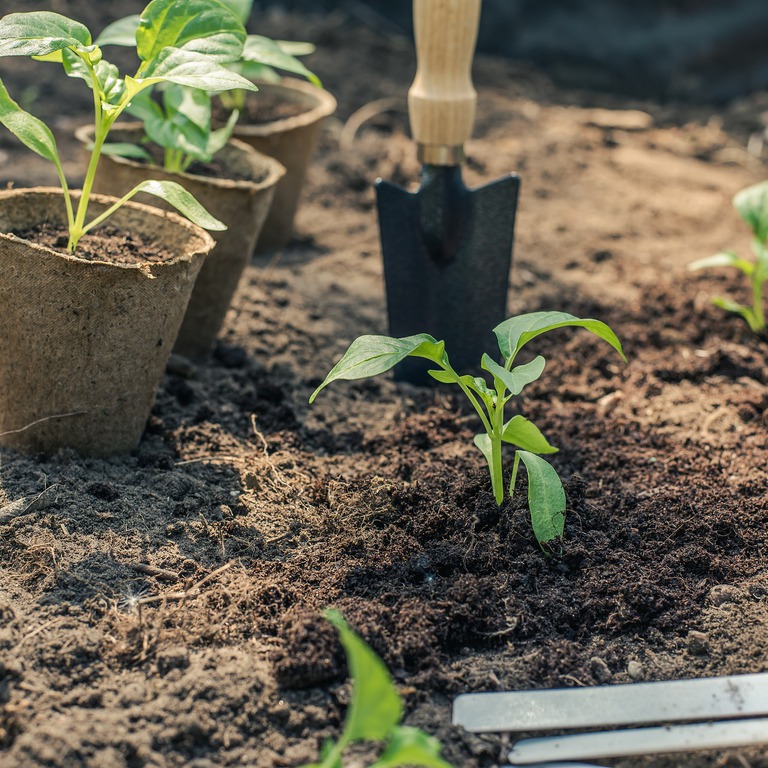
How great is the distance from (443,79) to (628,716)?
1605 mm

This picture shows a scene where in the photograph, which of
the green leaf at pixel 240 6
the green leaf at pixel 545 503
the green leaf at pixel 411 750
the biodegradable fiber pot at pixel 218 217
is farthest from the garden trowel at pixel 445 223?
the green leaf at pixel 411 750

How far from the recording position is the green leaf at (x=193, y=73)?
5.57 ft

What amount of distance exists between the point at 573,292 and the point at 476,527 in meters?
1.43

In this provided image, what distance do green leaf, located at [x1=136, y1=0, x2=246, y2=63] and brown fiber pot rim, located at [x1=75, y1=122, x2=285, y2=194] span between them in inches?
20.5

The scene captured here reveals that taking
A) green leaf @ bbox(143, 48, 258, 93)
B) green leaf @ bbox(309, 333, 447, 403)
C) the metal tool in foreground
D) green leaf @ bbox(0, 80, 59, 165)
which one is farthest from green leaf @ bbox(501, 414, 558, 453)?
green leaf @ bbox(0, 80, 59, 165)

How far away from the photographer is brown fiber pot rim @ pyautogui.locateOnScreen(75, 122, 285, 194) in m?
2.33

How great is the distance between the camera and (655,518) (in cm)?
186

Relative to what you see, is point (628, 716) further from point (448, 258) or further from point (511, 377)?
point (448, 258)

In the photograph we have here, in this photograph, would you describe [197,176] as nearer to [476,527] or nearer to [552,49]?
[476,527]

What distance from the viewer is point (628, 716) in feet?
4.61

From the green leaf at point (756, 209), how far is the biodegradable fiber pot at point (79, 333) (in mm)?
1618

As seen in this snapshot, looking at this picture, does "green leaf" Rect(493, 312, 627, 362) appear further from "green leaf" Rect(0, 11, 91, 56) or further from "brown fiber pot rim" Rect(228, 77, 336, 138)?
"brown fiber pot rim" Rect(228, 77, 336, 138)

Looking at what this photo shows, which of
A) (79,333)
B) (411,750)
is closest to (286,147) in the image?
(79,333)

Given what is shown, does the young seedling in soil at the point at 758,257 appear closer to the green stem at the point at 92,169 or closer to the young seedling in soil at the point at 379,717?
the green stem at the point at 92,169
